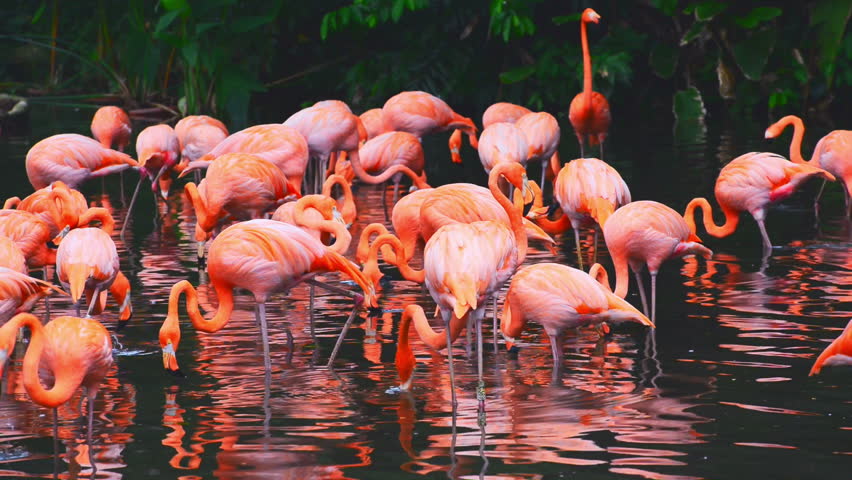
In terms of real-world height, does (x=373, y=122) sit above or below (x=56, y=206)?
above

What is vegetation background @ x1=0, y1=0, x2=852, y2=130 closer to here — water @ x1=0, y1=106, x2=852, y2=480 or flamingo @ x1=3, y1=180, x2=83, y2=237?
→ flamingo @ x1=3, y1=180, x2=83, y2=237

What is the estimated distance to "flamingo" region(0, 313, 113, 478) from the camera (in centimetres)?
404

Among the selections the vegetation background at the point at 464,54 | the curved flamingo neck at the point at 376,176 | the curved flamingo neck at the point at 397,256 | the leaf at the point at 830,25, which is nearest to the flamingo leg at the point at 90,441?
the curved flamingo neck at the point at 397,256

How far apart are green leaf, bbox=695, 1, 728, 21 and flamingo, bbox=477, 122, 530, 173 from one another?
19.9 ft

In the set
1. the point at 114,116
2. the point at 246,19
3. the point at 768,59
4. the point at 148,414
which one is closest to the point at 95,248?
the point at 148,414

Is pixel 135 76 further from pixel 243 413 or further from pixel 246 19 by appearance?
pixel 243 413

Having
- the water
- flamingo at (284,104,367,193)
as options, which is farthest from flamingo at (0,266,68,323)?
flamingo at (284,104,367,193)

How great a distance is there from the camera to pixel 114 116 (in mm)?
10984

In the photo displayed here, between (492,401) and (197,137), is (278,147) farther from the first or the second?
(492,401)

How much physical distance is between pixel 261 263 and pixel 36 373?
1.34 meters

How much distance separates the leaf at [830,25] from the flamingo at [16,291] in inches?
423

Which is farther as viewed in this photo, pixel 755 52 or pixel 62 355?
pixel 755 52

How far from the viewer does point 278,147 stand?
8.24 metres

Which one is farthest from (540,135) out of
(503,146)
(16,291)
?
(16,291)
